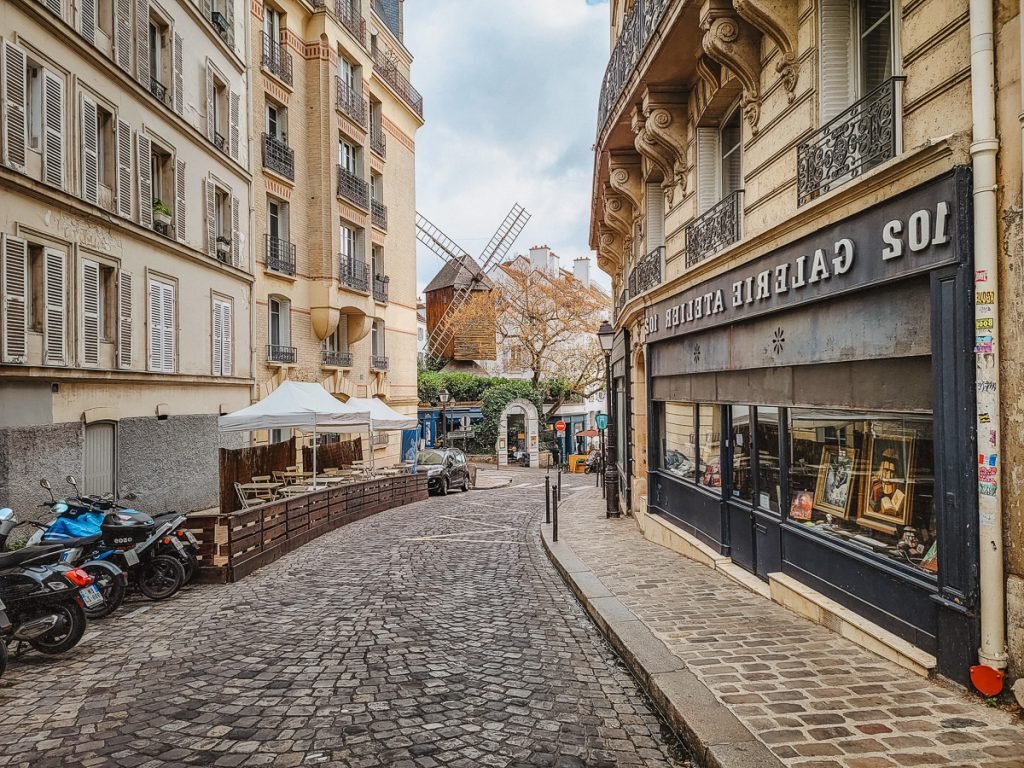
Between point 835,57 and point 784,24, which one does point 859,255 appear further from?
point 784,24

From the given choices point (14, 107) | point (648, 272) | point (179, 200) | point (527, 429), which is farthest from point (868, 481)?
point (527, 429)

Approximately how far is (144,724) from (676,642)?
13.2 feet

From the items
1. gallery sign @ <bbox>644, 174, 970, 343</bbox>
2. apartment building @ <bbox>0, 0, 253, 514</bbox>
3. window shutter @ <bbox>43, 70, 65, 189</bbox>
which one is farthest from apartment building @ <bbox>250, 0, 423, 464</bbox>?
gallery sign @ <bbox>644, 174, 970, 343</bbox>

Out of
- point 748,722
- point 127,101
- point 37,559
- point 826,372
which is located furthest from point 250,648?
point 127,101

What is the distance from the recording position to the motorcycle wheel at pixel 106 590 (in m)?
7.33

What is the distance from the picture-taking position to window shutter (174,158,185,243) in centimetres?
1500

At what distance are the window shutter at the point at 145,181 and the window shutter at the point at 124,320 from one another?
52.4 inches

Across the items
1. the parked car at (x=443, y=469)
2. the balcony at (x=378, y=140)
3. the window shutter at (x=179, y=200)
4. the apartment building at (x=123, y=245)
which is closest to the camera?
the apartment building at (x=123, y=245)

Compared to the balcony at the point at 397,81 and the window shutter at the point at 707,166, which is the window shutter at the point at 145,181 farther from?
the balcony at the point at 397,81

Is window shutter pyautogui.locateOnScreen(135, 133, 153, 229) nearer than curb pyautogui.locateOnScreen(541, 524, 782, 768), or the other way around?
curb pyautogui.locateOnScreen(541, 524, 782, 768)

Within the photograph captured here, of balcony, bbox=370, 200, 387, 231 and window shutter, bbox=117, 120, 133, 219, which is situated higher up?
balcony, bbox=370, 200, 387, 231

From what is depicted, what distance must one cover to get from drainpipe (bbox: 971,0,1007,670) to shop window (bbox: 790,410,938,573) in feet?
1.96

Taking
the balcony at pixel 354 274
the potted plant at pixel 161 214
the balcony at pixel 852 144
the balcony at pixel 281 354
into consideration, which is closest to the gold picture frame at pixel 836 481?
the balcony at pixel 852 144

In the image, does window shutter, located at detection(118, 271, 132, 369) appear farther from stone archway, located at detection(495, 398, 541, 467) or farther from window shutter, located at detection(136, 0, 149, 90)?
stone archway, located at detection(495, 398, 541, 467)
